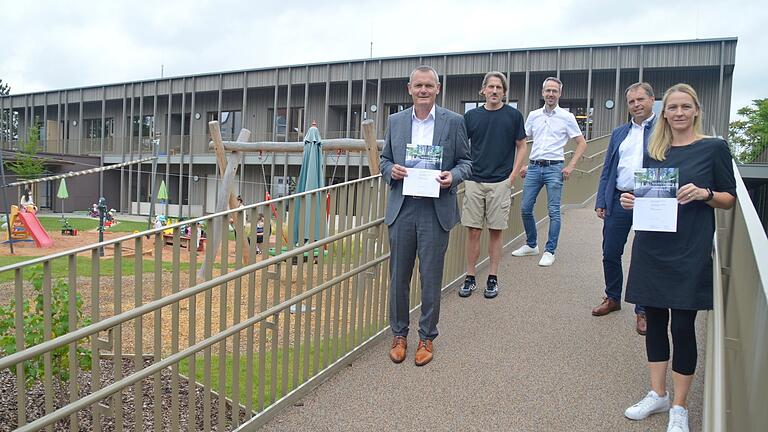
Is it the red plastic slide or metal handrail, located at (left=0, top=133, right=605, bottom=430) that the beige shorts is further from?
the red plastic slide

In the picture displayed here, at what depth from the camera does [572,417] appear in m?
3.51

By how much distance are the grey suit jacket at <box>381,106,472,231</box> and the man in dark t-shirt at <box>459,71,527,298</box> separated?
4.21 ft

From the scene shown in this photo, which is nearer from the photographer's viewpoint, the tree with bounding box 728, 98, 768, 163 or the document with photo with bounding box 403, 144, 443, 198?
the document with photo with bounding box 403, 144, 443, 198

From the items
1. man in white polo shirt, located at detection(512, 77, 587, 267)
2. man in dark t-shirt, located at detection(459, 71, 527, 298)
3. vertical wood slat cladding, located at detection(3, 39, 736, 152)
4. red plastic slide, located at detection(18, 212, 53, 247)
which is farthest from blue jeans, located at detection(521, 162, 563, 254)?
red plastic slide, located at detection(18, 212, 53, 247)

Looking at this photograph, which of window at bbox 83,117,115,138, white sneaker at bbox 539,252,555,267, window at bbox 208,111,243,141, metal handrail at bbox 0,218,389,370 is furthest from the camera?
window at bbox 83,117,115,138

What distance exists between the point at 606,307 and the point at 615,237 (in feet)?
2.57

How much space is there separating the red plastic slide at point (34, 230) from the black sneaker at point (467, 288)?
48.4ft

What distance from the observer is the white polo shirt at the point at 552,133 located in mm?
6426

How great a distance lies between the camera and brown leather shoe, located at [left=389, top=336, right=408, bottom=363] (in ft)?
14.3

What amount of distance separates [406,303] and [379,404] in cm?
82

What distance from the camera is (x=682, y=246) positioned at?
3152mm

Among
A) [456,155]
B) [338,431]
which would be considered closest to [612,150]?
[456,155]

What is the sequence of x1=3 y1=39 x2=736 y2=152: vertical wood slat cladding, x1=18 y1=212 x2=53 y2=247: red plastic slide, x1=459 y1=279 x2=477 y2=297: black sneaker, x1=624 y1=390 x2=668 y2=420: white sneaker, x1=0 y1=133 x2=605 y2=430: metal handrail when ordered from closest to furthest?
1. x1=0 y1=133 x2=605 y2=430: metal handrail
2. x1=624 y1=390 x2=668 y2=420: white sneaker
3. x1=459 y1=279 x2=477 y2=297: black sneaker
4. x1=18 y1=212 x2=53 y2=247: red plastic slide
5. x1=3 y1=39 x2=736 y2=152: vertical wood slat cladding

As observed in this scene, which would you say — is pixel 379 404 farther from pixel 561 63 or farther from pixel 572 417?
pixel 561 63
